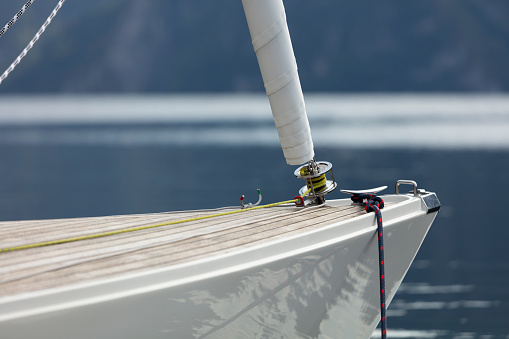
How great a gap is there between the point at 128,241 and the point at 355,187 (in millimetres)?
11744

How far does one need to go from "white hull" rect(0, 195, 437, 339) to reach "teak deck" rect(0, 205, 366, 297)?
131 millimetres

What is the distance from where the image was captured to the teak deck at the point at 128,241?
3.52 meters

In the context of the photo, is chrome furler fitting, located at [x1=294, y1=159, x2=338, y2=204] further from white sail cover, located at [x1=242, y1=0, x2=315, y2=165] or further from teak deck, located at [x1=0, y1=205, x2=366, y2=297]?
white sail cover, located at [x1=242, y1=0, x2=315, y2=165]

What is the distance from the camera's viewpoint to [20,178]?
59.7 ft

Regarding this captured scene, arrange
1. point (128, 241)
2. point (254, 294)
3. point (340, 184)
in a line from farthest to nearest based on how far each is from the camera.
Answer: point (340, 184) → point (128, 241) → point (254, 294)

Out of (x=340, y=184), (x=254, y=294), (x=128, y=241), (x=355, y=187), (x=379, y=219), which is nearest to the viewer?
(x=254, y=294)

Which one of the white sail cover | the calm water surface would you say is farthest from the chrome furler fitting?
the calm water surface

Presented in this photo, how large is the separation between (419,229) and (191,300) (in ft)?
7.64

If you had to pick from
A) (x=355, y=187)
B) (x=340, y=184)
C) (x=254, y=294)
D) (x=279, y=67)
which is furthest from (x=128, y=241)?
(x=340, y=184)

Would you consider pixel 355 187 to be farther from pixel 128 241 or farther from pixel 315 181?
pixel 128 241

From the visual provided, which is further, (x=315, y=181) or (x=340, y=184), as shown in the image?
(x=340, y=184)

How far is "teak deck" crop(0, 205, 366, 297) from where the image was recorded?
11.5 ft

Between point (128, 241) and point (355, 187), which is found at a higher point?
point (355, 187)

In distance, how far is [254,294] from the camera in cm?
404
